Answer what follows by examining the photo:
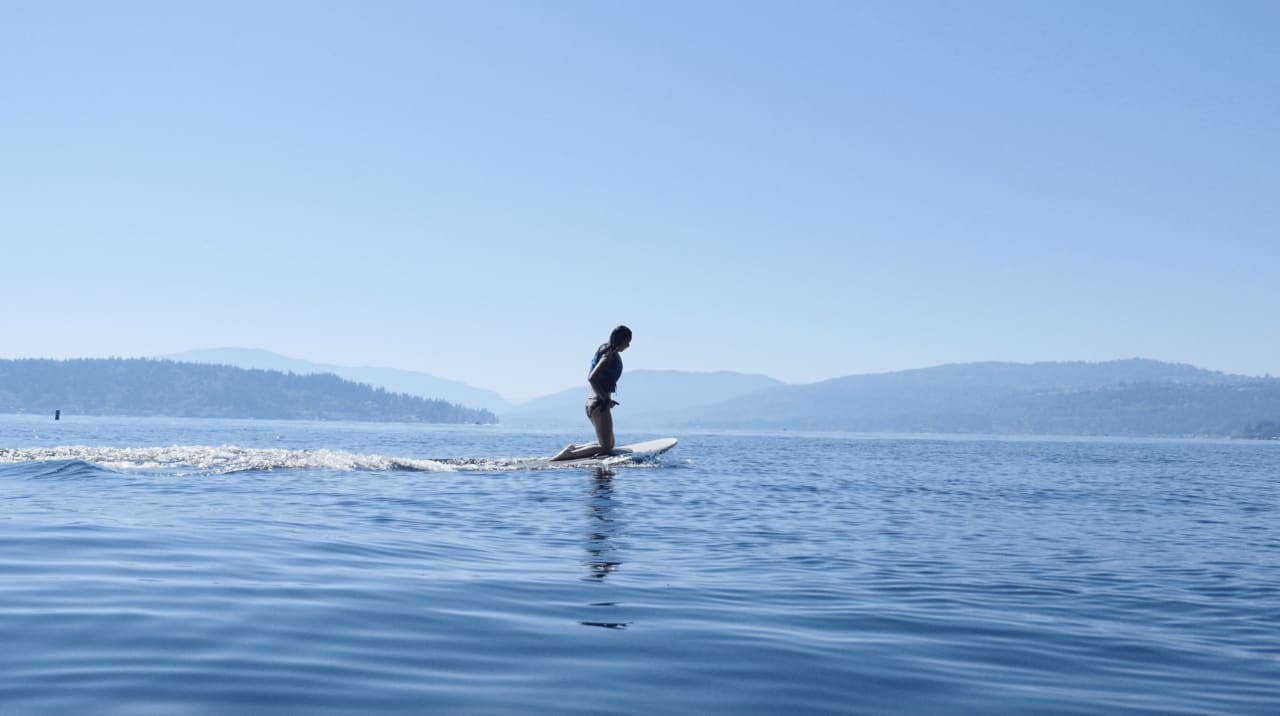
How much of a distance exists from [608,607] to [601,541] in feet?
14.2

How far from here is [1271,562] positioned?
472 inches

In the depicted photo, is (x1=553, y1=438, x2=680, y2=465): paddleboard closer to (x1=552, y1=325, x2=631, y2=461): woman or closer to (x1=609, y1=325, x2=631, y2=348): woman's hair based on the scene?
(x1=552, y1=325, x2=631, y2=461): woman

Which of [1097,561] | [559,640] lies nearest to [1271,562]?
[1097,561]

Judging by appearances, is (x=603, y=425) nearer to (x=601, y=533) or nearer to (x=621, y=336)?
(x=621, y=336)

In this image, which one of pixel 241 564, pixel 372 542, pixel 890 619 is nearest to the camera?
pixel 890 619

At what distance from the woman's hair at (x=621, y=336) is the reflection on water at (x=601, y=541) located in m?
6.01

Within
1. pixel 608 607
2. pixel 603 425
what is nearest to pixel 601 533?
pixel 608 607

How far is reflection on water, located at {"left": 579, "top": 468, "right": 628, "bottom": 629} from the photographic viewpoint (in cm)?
788

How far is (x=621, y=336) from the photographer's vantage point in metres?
25.6

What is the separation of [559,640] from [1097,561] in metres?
7.80

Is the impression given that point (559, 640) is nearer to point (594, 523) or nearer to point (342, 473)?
point (594, 523)

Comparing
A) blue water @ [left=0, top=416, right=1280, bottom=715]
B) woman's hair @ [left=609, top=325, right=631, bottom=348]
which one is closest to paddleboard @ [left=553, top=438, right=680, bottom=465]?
woman's hair @ [left=609, top=325, right=631, bottom=348]

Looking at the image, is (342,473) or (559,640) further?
(342,473)

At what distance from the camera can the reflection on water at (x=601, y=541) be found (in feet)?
25.8
